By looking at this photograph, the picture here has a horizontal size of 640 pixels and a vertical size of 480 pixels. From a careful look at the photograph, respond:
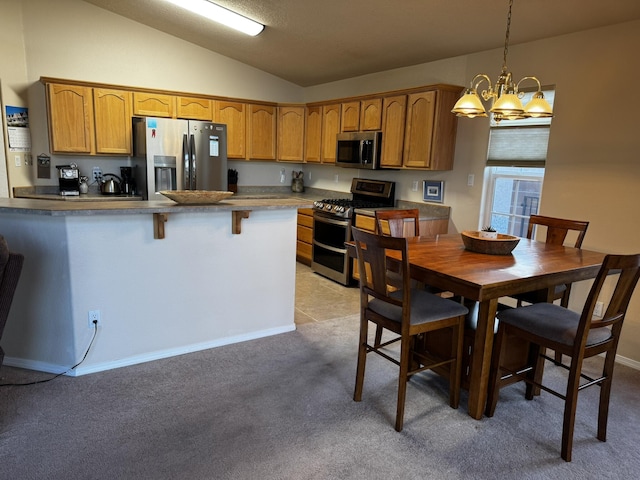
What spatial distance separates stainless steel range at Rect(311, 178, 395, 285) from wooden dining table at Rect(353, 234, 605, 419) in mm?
2144

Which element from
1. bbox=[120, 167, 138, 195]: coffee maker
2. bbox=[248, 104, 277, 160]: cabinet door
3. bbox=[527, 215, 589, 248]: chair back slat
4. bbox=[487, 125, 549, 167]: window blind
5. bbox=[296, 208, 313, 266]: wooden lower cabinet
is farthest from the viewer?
bbox=[248, 104, 277, 160]: cabinet door

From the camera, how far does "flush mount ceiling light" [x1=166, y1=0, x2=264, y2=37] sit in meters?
4.17

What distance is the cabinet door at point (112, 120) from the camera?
5.00m

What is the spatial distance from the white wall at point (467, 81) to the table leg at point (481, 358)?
1.65 meters

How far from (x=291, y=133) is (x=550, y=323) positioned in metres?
4.62

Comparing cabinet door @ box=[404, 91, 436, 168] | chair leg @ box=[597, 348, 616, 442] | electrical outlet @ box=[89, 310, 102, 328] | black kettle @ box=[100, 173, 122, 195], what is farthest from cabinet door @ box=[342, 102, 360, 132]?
chair leg @ box=[597, 348, 616, 442]

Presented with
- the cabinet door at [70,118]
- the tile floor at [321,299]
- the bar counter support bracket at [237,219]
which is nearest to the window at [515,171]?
the tile floor at [321,299]

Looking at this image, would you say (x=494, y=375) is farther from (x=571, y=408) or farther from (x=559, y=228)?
(x=559, y=228)

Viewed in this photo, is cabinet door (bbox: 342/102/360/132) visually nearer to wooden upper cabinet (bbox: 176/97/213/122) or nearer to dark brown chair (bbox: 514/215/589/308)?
wooden upper cabinet (bbox: 176/97/213/122)

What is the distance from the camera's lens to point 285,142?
6152 mm

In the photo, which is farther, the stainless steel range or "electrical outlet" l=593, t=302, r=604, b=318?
the stainless steel range

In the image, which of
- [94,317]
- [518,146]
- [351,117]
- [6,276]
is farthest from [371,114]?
[6,276]

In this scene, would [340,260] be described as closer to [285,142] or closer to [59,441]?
[285,142]

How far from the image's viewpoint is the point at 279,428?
7.48ft
